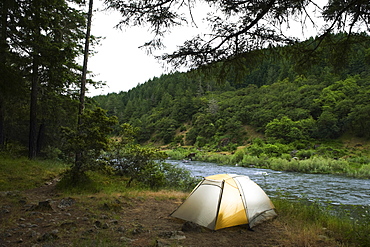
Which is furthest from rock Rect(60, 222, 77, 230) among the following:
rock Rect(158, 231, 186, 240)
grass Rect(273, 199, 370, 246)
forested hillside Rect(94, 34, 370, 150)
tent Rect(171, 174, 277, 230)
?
forested hillside Rect(94, 34, 370, 150)

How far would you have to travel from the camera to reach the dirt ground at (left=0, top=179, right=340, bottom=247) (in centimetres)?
393

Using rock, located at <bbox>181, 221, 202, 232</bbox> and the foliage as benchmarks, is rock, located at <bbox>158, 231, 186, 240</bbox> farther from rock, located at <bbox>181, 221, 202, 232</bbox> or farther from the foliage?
the foliage

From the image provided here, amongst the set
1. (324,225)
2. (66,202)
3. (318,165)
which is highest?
(66,202)

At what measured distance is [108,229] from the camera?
15.2ft

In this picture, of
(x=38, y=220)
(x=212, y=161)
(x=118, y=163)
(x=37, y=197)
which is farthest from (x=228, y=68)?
(x=212, y=161)

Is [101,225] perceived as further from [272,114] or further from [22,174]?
[272,114]

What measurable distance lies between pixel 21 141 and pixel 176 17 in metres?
17.8

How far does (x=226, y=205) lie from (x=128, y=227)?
2263mm

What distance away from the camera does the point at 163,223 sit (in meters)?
5.57

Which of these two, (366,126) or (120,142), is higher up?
(366,126)

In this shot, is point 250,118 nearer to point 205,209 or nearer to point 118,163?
A: point 118,163

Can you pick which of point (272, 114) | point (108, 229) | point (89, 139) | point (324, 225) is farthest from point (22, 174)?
point (272, 114)

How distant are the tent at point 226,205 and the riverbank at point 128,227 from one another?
0.62 feet

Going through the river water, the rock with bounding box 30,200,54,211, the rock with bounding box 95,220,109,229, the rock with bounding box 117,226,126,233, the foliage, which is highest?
the foliage
